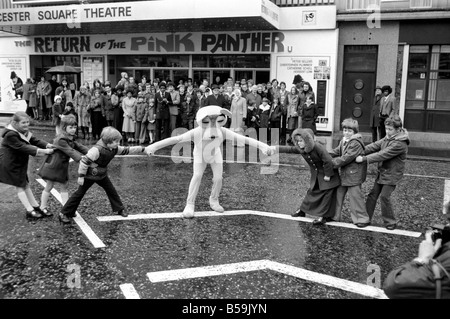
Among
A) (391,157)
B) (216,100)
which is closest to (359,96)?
(216,100)

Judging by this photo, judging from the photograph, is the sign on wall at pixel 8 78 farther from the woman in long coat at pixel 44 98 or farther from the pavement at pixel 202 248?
the pavement at pixel 202 248

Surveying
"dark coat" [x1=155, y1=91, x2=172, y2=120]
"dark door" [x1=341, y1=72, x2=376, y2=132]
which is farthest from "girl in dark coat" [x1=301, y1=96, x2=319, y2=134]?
"dark coat" [x1=155, y1=91, x2=172, y2=120]

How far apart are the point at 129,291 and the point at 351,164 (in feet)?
12.3

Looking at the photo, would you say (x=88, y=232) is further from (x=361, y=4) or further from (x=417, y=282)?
(x=361, y=4)

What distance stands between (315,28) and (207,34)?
14.9 ft

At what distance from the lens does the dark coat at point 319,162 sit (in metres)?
6.78

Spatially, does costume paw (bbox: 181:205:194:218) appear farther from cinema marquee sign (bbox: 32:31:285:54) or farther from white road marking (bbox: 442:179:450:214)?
cinema marquee sign (bbox: 32:31:285:54)

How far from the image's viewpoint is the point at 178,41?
65.4 feet

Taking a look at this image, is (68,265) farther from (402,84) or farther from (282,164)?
(402,84)

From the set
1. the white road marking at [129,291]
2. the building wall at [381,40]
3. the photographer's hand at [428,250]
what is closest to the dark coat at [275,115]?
the building wall at [381,40]

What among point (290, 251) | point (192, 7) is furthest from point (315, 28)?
point (290, 251)

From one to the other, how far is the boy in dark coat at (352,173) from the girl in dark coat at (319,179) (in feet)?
0.28

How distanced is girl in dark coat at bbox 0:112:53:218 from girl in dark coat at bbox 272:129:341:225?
3.57 metres

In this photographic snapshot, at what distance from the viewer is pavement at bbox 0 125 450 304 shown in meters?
4.64
